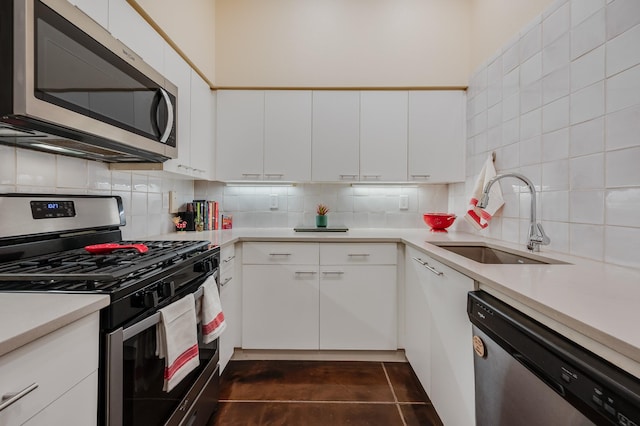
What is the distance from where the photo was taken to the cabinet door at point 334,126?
2.38 metres

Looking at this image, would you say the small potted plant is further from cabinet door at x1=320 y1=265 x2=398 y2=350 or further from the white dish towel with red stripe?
the white dish towel with red stripe

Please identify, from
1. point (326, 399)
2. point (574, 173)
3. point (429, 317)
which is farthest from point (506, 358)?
point (326, 399)

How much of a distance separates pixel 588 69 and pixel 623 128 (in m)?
0.33

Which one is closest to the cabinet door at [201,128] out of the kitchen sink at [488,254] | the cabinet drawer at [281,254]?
the cabinet drawer at [281,254]

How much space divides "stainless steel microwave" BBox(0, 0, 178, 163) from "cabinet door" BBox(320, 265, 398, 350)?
133 cm

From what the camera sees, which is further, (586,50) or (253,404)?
(253,404)

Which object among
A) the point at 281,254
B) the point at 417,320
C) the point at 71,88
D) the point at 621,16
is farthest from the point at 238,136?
the point at 621,16

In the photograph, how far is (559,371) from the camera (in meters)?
0.63

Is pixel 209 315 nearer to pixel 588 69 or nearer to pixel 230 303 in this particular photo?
pixel 230 303

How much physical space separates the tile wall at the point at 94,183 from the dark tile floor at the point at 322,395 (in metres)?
1.09

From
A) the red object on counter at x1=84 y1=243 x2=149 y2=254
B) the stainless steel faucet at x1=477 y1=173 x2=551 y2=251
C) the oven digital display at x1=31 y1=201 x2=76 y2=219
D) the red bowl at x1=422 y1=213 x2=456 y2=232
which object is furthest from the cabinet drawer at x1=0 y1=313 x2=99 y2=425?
the red bowl at x1=422 y1=213 x2=456 y2=232

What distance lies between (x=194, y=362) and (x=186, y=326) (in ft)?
0.46

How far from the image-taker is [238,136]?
2398 millimetres

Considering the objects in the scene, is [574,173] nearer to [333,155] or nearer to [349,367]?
[333,155]
